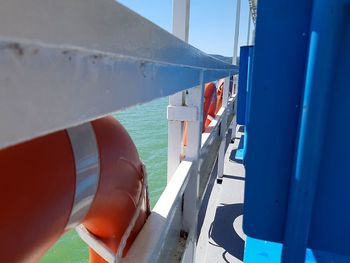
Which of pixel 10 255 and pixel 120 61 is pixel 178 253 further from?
pixel 120 61

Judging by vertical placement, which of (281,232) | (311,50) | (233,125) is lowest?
(233,125)

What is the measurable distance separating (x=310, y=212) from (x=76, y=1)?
1.78 feet

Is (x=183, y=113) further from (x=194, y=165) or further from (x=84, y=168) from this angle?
(x=84, y=168)

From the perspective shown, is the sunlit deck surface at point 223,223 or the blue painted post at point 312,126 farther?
the sunlit deck surface at point 223,223

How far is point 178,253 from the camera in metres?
1.44

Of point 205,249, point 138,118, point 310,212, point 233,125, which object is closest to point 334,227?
point 310,212

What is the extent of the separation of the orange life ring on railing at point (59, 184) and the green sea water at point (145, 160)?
4.2 inches

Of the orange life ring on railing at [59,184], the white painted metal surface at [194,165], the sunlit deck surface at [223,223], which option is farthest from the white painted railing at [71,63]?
the sunlit deck surface at [223,223]

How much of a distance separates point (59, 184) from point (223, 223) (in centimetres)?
252

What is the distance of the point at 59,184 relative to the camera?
47 centimetres

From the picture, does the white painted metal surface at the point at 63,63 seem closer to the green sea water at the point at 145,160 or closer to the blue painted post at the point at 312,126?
the green sea water at the point at 145,160

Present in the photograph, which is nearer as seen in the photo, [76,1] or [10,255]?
[76,1]

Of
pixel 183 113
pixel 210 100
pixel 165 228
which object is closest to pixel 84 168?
pixel 165 228

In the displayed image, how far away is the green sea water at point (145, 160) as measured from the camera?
2.85m
